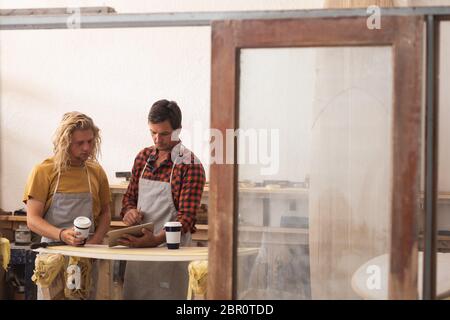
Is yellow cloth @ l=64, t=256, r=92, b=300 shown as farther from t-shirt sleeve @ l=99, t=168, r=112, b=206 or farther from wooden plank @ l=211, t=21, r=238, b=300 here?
wooden plank @ l=211, t=21, r=238, b=300

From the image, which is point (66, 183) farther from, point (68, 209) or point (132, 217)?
point (132, 217)

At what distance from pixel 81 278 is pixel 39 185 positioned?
56 cm

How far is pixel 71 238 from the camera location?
10.8 feet

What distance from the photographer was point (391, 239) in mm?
2295

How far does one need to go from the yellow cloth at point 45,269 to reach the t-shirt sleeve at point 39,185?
0.37m

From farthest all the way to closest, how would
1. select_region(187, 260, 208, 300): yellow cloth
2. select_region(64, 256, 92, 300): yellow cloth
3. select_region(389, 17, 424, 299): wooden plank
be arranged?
1. select_region(64, 256, 92, 300): yellow cloth
2. select_region(187, 260, 208, 300): yellow cloth
3. select_region(389, 17, 424, 299): wooden plank

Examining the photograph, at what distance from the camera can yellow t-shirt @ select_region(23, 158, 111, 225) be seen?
11.4 ft

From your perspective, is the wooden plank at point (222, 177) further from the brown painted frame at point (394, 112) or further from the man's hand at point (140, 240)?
the man's hand at point (140, 240)

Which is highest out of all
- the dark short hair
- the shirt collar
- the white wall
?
the white wall

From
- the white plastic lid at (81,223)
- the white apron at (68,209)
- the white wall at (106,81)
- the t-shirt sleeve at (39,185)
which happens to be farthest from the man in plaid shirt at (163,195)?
the white wall at (106,81)

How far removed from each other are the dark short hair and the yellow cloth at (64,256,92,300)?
2.88 feet

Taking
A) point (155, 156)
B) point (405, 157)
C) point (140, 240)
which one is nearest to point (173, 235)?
point (140, 240)

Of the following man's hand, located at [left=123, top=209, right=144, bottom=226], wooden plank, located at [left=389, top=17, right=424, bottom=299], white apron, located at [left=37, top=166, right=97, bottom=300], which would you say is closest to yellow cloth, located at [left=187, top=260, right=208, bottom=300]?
man's hand, located at [left=123, top=209, right=144, bottom=226]
